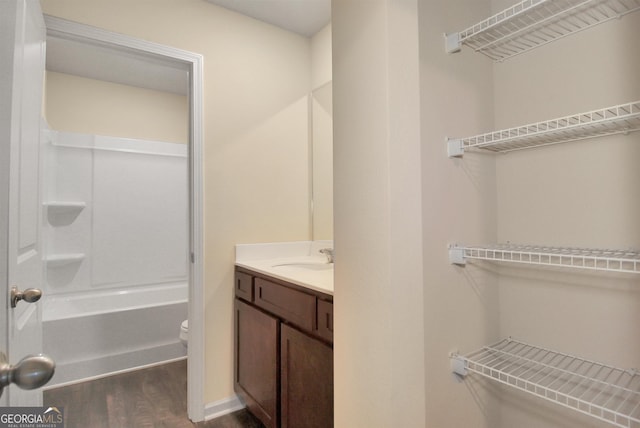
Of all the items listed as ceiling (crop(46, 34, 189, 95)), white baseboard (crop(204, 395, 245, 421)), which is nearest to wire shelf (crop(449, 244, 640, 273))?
white baseboard (crop(204, 395, 245, 421))

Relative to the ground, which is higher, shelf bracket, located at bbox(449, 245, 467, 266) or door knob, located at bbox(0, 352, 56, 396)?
shelf bracket, located at bbox(449, 245, 467, 266)

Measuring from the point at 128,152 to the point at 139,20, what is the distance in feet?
5.53

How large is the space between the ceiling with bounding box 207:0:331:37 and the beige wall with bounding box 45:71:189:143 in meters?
1.69

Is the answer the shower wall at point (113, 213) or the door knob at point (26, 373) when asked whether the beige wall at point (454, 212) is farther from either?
the shower wall at point (113, 213)

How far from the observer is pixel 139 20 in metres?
1.83

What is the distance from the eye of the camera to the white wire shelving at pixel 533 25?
2.94 feet

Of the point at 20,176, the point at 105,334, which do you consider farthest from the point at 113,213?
the point at 20,176

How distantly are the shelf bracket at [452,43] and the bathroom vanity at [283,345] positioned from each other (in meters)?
0.91

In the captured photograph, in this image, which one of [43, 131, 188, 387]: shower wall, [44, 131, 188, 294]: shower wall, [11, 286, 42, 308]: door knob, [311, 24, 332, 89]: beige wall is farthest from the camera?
[44, 131, 188, 294]: shower wall

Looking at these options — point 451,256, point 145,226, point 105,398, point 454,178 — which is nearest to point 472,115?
point 454,178

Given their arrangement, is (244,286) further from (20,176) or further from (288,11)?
(288,11)

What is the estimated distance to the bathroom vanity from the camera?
129 cm

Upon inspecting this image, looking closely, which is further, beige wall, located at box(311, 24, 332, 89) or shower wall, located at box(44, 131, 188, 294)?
shower wall, located at box(44, 131, 188, 294)

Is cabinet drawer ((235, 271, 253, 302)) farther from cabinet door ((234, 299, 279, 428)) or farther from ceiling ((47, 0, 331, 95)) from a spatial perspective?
ceiling ((47, 0, 331, 95))
